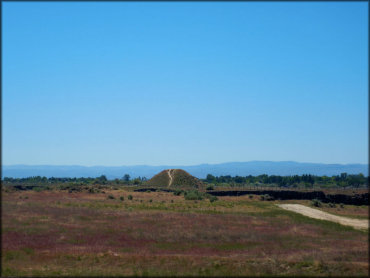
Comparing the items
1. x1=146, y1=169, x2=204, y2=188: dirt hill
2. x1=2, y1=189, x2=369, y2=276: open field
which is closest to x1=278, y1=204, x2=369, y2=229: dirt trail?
x1=2, y1=189, x2=369, y2=276: open field

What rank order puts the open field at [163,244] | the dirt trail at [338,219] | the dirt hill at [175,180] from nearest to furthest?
the open field at [163,244], the dirt trail at [338,219], the dirt hill at [175,180]

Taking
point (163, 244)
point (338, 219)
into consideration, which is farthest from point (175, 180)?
point (163, 244)

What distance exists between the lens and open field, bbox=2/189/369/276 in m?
29.2

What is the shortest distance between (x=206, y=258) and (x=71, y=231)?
1518 cm

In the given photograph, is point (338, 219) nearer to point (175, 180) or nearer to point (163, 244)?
point (163, 244)

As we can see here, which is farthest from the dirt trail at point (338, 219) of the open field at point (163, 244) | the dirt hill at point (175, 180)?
the dirt hill at point (175, 180)

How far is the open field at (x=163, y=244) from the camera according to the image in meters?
29.2

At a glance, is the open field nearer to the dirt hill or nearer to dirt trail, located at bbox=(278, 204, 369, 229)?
dirt trail, located at bbox=(278, 204, 369, 229)

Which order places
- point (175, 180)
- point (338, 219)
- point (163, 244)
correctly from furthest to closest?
point (175, 180) → point (338, 219) → point (163, 244)

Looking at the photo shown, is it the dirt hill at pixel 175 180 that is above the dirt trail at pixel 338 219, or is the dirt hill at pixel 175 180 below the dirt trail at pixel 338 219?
above

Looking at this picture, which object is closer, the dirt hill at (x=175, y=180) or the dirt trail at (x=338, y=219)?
the dirt trail at (x=338, y=219)

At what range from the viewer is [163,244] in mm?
39281

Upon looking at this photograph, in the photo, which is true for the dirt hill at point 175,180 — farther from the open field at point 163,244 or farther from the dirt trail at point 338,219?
the open field at point 163,244

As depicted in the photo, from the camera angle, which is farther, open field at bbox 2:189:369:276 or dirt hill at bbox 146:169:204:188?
dirt hill at bbox 146:169:204:188
